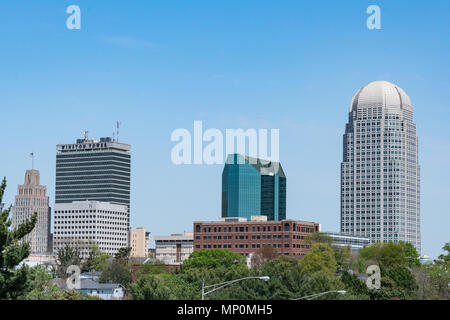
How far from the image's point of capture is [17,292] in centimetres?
6688

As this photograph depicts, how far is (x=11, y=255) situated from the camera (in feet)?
215

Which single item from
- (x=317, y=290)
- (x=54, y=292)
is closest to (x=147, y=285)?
(x=54, y=292)
